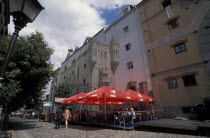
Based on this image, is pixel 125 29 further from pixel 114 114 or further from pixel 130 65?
pixel 114 114

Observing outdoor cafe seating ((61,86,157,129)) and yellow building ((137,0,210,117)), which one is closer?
outdoor cafe seating ((61,86,157,129))

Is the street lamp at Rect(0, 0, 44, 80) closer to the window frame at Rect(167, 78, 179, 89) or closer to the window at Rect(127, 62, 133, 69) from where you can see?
the window frame at Rect(167, 78, 179, 89)

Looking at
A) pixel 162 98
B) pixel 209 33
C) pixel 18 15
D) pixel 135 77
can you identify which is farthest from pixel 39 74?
pixel 209 33

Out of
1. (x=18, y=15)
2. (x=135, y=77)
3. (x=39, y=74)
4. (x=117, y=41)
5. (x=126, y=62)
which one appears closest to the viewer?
(x=18, y=15)

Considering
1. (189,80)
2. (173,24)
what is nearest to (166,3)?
(173,24)

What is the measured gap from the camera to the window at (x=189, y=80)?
11.6 m

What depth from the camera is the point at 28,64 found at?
1043 centimetres

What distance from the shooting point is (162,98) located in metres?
13.4

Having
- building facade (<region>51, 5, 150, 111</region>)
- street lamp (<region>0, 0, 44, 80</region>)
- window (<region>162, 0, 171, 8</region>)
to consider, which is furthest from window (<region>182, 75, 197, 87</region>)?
street lamp (<region>0, 0, 44, 80</region>)

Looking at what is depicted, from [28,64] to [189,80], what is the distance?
14530mm

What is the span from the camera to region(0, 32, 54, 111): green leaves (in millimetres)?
10141

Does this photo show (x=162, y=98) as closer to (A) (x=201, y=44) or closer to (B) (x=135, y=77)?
(B) (x=135, y=77)

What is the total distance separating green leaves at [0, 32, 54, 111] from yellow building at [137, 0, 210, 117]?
11.6 meters

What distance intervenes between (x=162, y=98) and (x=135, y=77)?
173 inches
